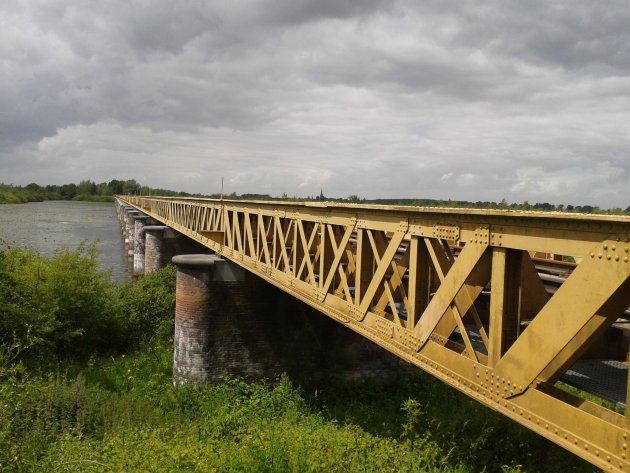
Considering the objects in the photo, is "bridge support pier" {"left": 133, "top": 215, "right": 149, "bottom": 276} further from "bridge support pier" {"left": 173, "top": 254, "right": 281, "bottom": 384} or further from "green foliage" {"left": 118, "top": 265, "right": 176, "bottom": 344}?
"bridge support pier" {"left": 173, "top": 254, "right": 281, "bottom": 384}

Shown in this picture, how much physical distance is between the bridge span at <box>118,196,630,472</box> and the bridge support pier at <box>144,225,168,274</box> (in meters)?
24.0

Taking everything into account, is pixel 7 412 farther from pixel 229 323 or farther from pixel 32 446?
pixel 229 323

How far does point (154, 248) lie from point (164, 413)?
18722 mm

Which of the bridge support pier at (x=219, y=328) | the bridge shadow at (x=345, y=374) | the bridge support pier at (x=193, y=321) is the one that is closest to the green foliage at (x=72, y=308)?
the bridge support pier at (x=193, y=321)

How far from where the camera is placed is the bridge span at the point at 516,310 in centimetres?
386

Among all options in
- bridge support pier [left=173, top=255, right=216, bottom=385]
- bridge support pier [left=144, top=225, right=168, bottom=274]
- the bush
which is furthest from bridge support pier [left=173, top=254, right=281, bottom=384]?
bridge support pier [left=144, top=225, right=168, bottom=274]

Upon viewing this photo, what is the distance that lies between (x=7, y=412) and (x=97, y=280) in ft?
37.7

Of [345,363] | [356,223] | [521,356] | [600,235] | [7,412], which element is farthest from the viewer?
[345,363]

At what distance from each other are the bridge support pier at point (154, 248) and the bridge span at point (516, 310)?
78.9 ft

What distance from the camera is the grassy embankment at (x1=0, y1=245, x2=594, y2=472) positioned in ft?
31.6

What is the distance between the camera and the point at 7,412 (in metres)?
9.70

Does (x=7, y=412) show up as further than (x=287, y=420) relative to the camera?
No

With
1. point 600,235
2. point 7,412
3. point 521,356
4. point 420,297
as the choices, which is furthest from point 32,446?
point 600,235

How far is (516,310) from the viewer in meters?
4.90
